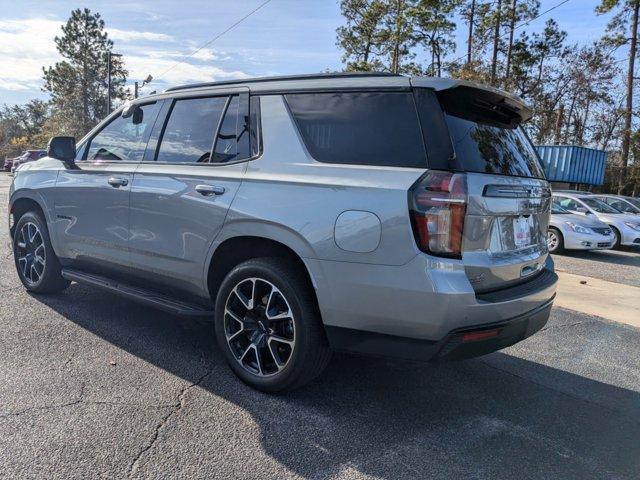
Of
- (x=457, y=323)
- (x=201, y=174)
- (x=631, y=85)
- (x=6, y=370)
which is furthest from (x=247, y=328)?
(x=631, y=85)

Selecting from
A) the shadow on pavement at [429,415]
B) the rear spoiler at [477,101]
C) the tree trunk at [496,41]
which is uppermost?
the tree trunk at [496,41]

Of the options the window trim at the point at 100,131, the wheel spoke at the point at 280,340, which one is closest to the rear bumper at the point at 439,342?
the wheel spoke at the point at 280,340

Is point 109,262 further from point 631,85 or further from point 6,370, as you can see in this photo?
point 631,85

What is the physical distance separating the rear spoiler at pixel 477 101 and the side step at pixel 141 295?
82.6 inches

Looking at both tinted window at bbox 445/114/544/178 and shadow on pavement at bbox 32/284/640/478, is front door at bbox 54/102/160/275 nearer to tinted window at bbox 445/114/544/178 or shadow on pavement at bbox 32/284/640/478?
shadow on pavement at bbox 32/284/640/478

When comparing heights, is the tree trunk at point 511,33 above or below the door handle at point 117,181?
above

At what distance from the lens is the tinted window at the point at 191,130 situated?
3875 mm

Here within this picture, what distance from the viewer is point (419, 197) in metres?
2.79

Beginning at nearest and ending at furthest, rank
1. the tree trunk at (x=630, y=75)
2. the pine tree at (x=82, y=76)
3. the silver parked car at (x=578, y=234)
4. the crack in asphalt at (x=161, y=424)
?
the crack in asphalt at (x=161, y=424)
the silver parked car at (x=578, y=234)
the tree trunk at (x=630, y=75)
the pine tree at (x=82, y=76)

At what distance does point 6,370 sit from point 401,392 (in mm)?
2672

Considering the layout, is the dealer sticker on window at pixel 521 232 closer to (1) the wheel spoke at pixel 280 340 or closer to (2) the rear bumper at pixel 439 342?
(2) the rear bumper at pixel 439 342

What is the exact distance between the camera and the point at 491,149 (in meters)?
3.24

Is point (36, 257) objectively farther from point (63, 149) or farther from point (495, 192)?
point (495, 192)

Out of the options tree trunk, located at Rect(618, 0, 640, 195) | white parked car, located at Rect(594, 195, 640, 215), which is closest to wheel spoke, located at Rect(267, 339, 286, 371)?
white parked car, located at Rect(594, 195, 640, 215)
